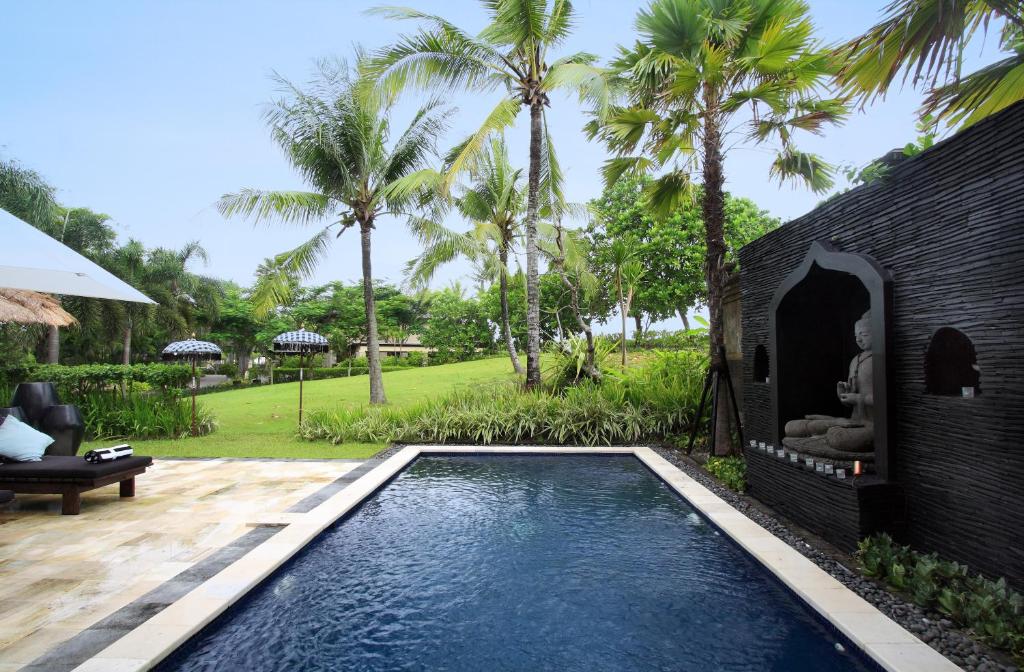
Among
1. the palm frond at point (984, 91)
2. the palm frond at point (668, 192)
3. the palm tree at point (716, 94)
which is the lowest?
the palm frond at point (984, 91)

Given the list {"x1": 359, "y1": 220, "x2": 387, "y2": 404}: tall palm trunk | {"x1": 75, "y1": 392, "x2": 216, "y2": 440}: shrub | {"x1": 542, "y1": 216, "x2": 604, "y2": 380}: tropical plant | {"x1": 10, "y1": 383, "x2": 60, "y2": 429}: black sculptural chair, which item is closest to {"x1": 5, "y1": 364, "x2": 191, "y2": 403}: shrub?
{"x1": 75, "y1": 392, "x2": 216, "y2": 440}: shrub

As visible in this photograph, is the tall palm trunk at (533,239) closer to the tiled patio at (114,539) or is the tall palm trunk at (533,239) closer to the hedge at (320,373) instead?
the tiled patio at (114,539)

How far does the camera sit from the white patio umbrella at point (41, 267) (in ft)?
13.4

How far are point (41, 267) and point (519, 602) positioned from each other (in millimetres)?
4268

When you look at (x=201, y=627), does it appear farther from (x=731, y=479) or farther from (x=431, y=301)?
(x=431, y=301)

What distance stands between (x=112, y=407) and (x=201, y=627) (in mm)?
9429

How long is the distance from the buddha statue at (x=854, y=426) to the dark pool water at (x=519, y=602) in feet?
3.86

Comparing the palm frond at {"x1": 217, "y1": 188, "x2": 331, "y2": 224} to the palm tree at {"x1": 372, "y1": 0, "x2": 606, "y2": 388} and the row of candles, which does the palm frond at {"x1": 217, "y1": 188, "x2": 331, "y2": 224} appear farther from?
the row of candles

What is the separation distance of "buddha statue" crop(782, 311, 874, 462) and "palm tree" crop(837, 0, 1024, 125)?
5.90ft

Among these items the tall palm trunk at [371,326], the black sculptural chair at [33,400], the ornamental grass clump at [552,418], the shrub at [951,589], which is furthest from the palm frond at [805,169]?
the black sculptural chair at [33,400]

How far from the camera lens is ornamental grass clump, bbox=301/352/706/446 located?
1011 centimetres

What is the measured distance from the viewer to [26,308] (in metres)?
11.8

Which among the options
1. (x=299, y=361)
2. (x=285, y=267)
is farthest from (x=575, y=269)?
(x=299, y=361)

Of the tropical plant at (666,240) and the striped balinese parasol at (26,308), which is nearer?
the striped balinese parasol at (26,308)
